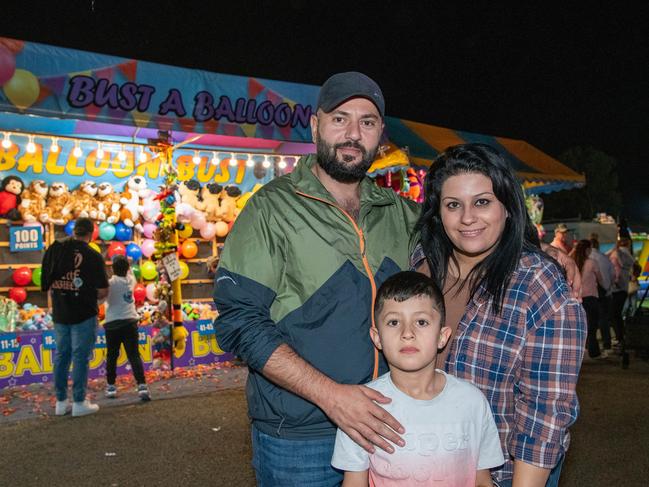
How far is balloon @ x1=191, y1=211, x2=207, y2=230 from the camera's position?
34.1 ft

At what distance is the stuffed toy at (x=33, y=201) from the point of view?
9227 millimetres

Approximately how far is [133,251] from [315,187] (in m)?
8.35

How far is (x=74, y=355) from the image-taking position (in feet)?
21.9

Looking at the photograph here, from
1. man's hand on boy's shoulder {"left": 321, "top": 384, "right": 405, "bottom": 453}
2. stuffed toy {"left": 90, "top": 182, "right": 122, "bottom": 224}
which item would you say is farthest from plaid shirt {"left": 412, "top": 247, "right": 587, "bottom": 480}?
stuffed toy {"left": 90, "top": 182, "right": 122, "bottom": 224}

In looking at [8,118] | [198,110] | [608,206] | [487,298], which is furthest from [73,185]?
[608,206]

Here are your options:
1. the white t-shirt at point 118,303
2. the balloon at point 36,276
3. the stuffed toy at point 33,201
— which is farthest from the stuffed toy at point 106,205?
the white t-shirt at point 118,303

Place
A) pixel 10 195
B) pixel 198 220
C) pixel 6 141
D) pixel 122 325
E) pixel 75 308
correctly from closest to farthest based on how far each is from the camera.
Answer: pixel 75 308
pixel 122 325
pixel 6 141
pixel 10 195
pixel 198 220

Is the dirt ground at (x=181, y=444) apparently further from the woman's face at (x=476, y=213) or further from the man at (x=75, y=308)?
the woman's face at (x=476, y=213)

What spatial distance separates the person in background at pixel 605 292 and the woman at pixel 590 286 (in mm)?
99

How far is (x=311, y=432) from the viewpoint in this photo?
2.22 meters

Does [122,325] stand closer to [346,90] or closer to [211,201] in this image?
[211,201]

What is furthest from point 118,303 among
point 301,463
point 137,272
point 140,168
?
→ point 301,463

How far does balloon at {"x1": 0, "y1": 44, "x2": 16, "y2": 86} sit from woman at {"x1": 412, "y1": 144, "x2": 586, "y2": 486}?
238 inches

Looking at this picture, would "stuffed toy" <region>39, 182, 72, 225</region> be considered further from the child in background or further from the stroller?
the stroller
